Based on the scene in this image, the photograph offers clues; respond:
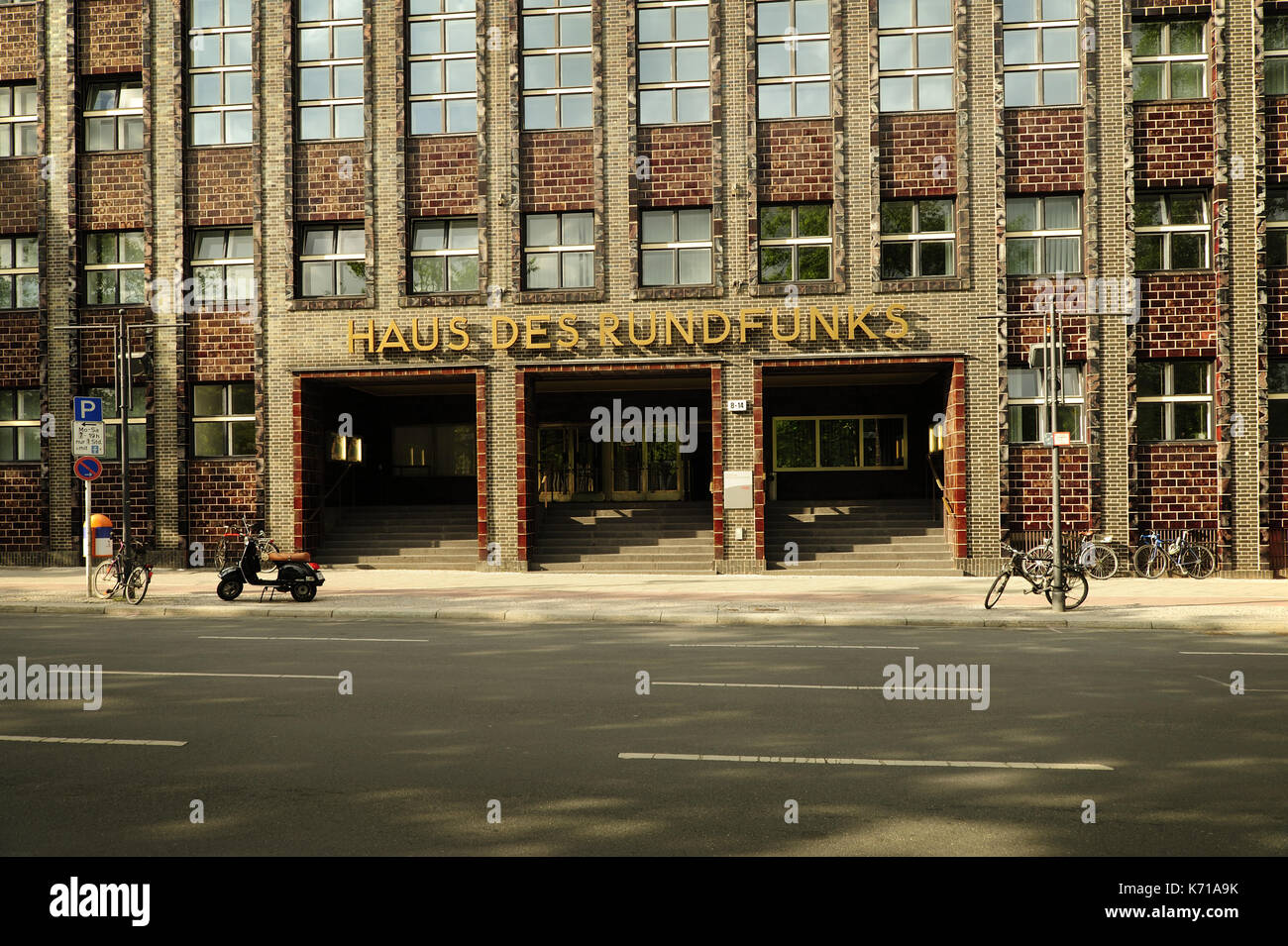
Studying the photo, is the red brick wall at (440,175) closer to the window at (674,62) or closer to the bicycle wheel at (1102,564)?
the window at (674,62)

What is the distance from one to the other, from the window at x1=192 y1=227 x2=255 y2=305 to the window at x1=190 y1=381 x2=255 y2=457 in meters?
2.24

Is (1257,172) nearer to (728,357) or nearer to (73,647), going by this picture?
(728,357)

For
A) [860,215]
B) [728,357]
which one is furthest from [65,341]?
[860,215]

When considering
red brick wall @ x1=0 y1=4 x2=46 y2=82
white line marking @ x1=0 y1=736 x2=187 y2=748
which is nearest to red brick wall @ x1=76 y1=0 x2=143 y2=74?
red brick wall @ x1=0 y1=4 x2=46 y2=82

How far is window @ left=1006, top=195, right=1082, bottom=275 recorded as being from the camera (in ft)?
79.4

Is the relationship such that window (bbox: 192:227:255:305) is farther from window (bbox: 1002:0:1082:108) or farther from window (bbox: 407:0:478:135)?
window (bbox: 1002:0:1082:108)

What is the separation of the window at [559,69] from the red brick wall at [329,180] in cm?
438

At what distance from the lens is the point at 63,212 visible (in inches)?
1051

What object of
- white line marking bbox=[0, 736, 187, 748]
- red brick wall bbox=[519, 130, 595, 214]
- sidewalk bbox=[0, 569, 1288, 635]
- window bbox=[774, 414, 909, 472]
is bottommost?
sidewalk bbox=[0, 569, 1288, 635]

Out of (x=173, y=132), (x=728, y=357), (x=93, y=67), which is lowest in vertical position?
(x=728, y=357)

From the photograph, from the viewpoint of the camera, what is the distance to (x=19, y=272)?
2716 centimetres

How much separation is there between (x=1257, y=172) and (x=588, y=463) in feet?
59.7

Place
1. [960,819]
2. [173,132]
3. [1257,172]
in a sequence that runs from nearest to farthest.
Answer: [960,819] < [1257,172] < [173,132]

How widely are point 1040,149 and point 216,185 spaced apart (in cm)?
1989
